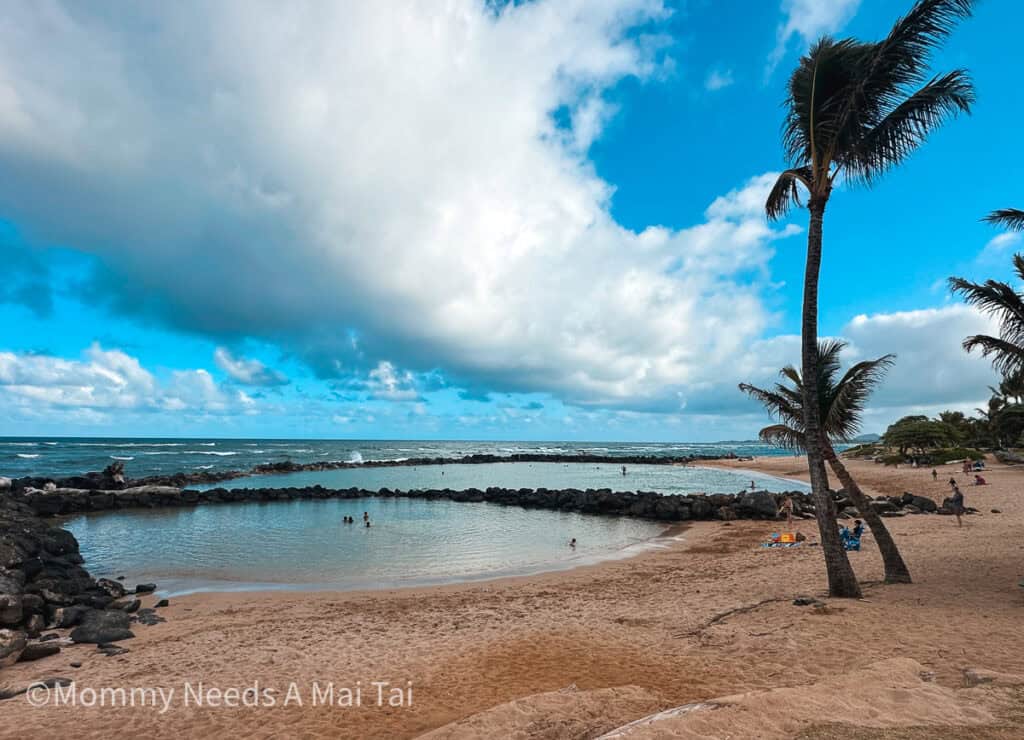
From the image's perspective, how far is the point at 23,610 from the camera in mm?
10070

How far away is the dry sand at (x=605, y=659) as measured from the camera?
432 cm

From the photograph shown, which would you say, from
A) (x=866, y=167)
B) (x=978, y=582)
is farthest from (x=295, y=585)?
(x=866, y=167)

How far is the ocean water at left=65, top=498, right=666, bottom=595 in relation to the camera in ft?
50.4

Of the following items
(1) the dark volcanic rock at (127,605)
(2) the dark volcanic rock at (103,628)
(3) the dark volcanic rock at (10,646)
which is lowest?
(1) the dark volcanic rock at (127,605)

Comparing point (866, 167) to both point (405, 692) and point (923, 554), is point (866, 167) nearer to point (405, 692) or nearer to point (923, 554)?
point (923, 554)

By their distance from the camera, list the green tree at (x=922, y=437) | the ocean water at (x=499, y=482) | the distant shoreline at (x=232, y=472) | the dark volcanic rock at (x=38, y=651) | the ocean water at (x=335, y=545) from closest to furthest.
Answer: the dark volcanic rock at (x=38, y=651)
the ocean water at (x=335, y=545)
the distant shoreline at (x=232, y=472)
the ocean water at (x=499, y=482)
the green tree at (x=922, y=437)

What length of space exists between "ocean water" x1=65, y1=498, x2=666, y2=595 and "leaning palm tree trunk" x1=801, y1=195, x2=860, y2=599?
27.8 feet

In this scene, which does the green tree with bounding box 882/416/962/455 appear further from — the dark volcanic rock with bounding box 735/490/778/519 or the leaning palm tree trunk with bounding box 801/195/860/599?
the leaning palm tree trunk with bounding box 801/195/860/599

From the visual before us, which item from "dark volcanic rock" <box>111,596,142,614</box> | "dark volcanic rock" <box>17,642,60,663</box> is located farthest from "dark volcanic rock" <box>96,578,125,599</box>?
"dark volcanic rock" <box>17,642,60,663</box>

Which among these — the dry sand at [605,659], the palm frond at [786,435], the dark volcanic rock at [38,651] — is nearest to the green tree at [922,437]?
the dry sand at [605,659]

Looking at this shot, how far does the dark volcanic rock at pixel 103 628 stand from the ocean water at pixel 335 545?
3146mm

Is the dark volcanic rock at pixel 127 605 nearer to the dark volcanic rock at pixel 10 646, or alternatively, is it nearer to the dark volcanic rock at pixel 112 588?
the dark volcanic rock at pixel 112 588

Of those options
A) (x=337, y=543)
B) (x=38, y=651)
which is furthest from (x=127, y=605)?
(x=337, y=543)

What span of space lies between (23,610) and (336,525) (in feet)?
50.5
